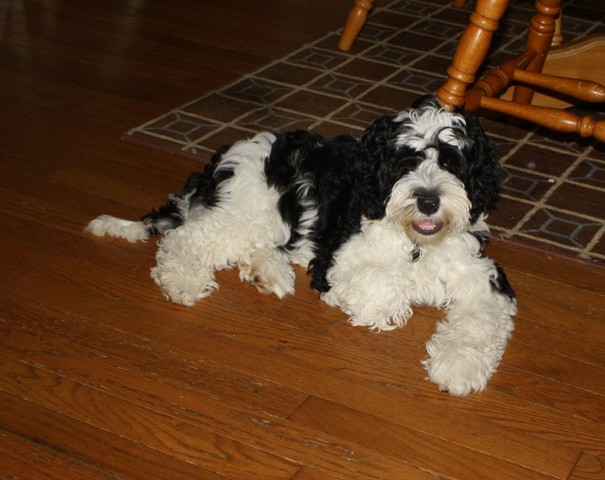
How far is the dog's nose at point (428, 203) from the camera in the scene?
2883mm

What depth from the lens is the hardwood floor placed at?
2559 mm

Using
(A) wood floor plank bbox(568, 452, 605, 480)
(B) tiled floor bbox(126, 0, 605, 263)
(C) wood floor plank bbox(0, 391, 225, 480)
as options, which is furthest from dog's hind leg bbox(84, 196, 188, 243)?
(A) wood floor plank bbox(568, 452, 605, 480)

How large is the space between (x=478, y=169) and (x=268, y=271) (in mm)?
807

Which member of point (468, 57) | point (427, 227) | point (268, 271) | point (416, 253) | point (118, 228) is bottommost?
point (118, 228)

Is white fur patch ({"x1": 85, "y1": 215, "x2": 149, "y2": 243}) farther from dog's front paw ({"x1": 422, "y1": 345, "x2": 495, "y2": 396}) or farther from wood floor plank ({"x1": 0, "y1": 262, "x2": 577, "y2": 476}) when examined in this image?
dog's front paw ({"x1": 422, "y1": 345, "x2": 495, "y2": 396})

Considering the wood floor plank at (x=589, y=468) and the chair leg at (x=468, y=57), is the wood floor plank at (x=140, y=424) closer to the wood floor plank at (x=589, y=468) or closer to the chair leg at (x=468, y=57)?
the wood floor plank at (x=589, y=468)

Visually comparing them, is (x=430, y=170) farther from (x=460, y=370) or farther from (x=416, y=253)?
(x=460, y=370)

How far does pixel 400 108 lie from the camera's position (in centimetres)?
491

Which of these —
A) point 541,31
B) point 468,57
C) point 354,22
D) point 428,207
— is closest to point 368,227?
point 428,207

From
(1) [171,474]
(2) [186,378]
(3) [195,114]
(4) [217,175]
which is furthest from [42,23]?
(1) [171,474]

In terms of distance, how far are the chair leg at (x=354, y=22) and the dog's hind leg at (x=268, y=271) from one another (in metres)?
2.50

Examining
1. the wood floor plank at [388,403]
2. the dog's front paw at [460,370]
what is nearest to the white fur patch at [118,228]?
the wood floor plank at [388,403]

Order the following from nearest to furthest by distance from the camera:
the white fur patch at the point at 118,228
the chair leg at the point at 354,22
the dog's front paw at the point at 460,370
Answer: the dog's front paw at the point at 460,370, the white fur patch at the point at 118,228, the chair leg at the point at 354,22

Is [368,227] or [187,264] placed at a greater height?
[368,227]
